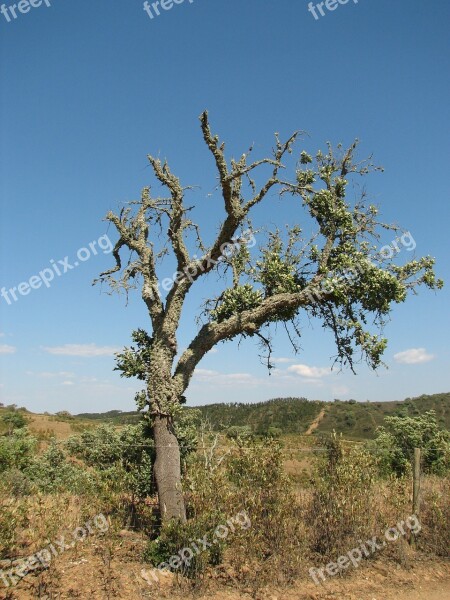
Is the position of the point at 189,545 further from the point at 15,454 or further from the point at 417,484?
the point at 15,454

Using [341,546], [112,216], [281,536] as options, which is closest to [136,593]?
[281,536]

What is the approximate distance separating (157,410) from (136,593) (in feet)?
10.5

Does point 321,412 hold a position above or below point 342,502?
below

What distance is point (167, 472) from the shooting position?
853 cm

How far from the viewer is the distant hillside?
197 ft

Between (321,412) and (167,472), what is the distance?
6828 centimetres

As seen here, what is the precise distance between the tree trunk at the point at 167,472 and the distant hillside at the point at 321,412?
162ft

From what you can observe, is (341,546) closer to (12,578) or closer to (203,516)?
(203,516)

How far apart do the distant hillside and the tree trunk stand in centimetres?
4949

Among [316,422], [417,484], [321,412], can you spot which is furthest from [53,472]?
[321,412]

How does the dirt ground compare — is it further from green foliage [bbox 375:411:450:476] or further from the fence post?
green foliage [bbox 375:411:450:476]

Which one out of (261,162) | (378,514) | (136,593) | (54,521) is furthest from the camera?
(261,162)

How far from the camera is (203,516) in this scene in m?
7.49

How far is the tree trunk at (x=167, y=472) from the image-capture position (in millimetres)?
8328
